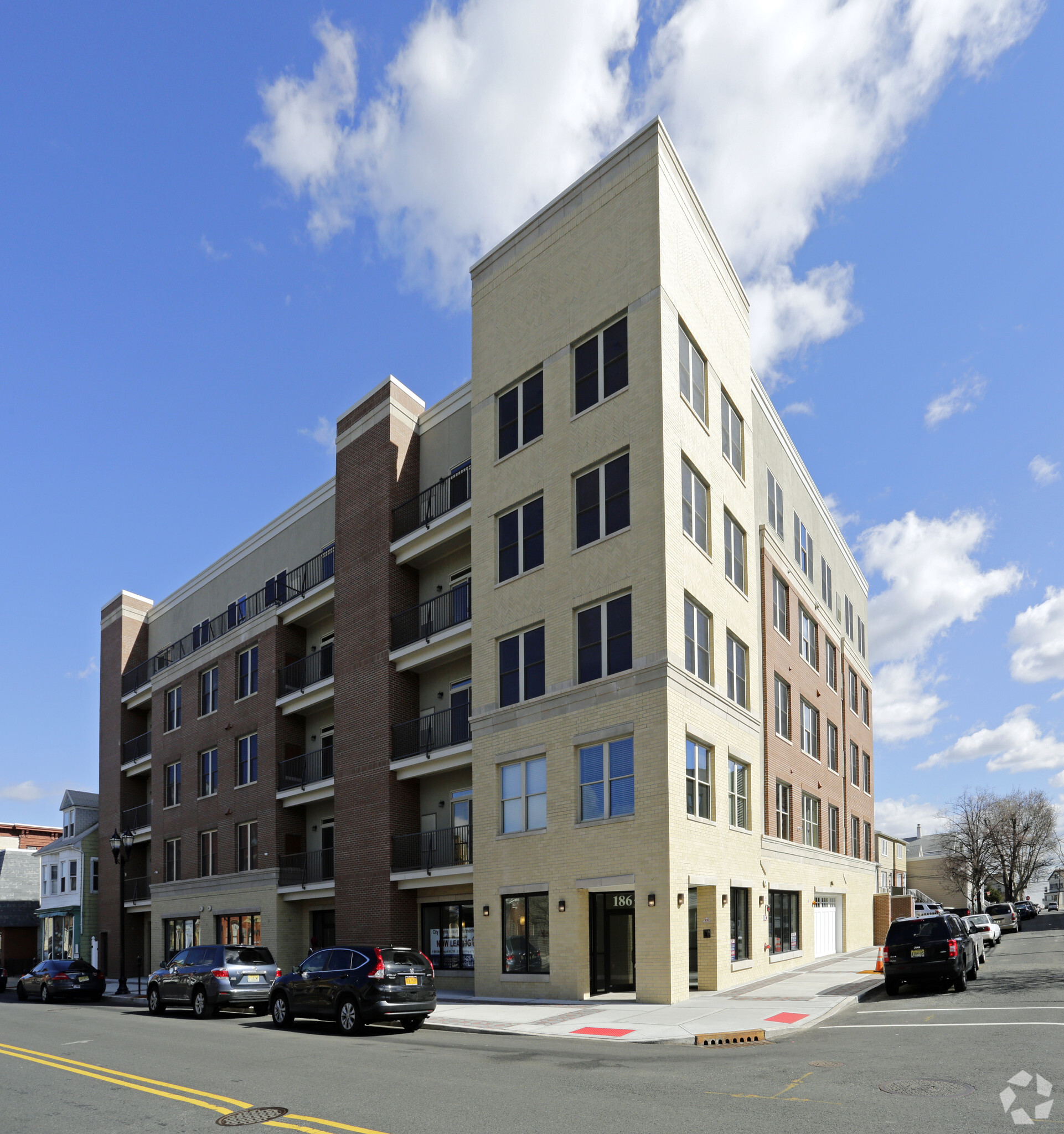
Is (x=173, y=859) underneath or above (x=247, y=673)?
underneath

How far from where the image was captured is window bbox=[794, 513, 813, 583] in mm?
40562

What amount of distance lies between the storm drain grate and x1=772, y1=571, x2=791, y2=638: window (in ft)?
62.1

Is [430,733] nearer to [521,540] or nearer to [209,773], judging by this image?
[521,540]

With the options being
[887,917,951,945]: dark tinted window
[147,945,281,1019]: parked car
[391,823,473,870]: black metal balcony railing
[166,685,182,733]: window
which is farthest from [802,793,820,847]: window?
[166,685,182,733]: window

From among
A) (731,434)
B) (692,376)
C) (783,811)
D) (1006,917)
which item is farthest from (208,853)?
(1006,917)

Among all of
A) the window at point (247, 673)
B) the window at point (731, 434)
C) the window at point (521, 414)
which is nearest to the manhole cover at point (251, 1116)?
the window at point (521, 414)

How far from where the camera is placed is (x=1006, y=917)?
63.9 metres

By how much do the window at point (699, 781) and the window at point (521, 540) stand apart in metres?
6.25

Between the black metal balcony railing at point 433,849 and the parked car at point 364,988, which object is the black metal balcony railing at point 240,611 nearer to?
the black metal balcony railing at point 433,849

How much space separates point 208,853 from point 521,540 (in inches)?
913

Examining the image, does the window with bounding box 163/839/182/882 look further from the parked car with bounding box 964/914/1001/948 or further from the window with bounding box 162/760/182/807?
the parked car with bounding box 964/914/1001/948

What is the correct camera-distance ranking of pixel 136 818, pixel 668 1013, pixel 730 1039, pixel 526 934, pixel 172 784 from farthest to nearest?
pixel 136 818 < pixel 172 784 < pixel 526 934 < pixel 668 1013 < pixel 730 1039

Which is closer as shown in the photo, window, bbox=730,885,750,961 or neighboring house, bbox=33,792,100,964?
window, bbox=730,885,750,961

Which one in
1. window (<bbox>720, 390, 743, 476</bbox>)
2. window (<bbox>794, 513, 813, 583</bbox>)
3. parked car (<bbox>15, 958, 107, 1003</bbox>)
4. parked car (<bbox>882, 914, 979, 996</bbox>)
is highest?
window (<bbox>720, 390, 743, 476</bbox>)
